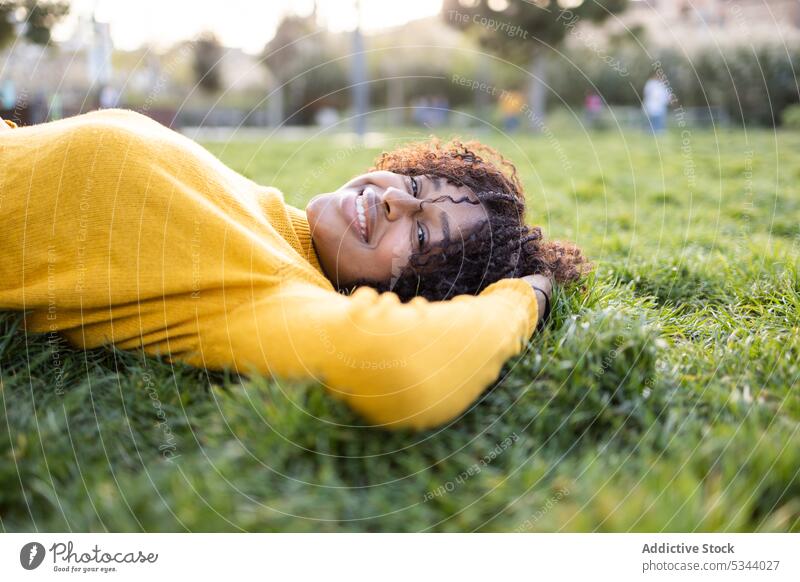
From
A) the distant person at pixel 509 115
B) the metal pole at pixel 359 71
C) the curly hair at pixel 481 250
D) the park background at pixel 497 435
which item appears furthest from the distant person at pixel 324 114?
the curly hair at pixel 481 250

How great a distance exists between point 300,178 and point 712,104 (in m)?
14.8

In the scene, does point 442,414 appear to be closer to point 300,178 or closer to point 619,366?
point 619,366

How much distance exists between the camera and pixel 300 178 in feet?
19.6

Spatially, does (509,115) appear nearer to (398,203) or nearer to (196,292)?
(398,203)

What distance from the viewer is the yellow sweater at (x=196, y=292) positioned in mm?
1553

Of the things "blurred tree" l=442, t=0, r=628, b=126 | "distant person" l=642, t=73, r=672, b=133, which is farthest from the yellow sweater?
"distant person" l=642, t=73, r=672, b=133

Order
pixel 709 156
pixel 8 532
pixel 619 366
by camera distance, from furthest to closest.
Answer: pixel 709 156, pixel 619 366, pixel 8 532

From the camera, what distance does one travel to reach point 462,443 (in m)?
1.53

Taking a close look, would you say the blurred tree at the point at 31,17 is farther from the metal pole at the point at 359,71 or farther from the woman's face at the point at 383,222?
the metal pole at the point at 359,71

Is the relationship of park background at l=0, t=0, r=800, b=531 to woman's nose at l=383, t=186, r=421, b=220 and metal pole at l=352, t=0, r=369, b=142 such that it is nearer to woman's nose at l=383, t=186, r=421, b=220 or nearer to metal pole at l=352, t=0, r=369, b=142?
woman's nose at l=383, t=186, r=421, b=220

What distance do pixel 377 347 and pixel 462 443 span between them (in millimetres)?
294

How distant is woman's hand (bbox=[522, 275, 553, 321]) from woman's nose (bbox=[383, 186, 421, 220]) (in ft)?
1.33

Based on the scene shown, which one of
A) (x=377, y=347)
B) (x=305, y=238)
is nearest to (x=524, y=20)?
(x=305, y=238)

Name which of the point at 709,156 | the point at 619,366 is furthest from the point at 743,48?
the point at 619,366
